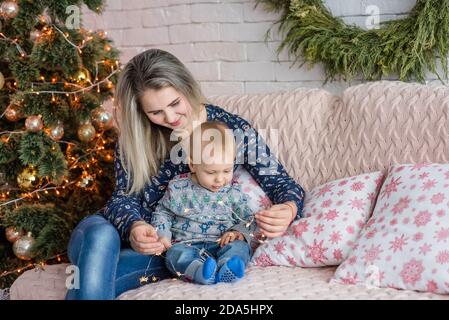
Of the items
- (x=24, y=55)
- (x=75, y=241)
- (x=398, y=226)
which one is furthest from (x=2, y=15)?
(x=398, y=226)

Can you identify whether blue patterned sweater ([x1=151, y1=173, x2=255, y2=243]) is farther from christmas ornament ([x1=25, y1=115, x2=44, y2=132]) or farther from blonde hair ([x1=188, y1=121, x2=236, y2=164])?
christmas ornament ([x1=25, y1=115, x2=44, y2=132])

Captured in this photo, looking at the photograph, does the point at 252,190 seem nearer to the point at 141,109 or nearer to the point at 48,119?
the point at 141,109

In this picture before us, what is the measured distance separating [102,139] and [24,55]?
395 mm

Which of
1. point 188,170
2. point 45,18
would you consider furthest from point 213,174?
point 45,18

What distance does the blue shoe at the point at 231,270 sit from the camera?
1.53m

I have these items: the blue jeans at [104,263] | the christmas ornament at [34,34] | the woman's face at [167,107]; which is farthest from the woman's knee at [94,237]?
the christmas ornament at [34,34]

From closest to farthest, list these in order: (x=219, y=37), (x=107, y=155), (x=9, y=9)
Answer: (x=9, y=9)
(x=107, y=155)
(x=219, y=37)

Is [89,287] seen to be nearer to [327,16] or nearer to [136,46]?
[327,16]

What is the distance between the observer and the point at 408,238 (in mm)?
1459

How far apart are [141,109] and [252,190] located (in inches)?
16.3

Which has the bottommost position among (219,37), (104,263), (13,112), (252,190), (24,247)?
(24,247)

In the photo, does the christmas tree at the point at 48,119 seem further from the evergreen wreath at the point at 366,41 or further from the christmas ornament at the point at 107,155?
the evergreen wreath at the point at 366,41

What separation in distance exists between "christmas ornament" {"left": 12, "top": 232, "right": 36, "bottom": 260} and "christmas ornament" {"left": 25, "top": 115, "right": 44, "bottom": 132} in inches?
14.5

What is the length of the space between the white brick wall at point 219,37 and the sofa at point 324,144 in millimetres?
355
